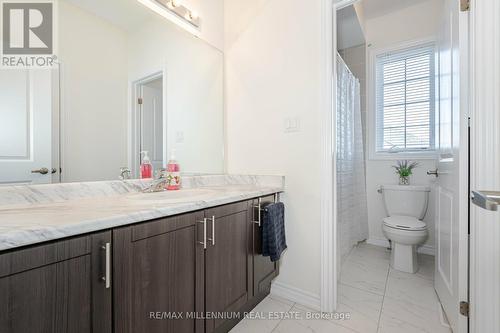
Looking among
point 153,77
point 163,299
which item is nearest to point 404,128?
point 153,77

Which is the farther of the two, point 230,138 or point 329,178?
point 230,138

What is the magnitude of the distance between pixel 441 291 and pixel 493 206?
1.42 meters

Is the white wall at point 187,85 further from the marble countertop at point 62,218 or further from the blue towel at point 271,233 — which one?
the marble countertop at point 62,218

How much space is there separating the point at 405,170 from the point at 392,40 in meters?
1.55

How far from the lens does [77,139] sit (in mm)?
1159

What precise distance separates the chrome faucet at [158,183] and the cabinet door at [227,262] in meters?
0.50

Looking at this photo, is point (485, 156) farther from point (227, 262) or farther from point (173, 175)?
point (173, 175)

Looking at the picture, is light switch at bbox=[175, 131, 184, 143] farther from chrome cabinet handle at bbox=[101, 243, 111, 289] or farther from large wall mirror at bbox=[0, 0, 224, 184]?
chrome cabinet handle at bbox=[101, 243, 111, 289]

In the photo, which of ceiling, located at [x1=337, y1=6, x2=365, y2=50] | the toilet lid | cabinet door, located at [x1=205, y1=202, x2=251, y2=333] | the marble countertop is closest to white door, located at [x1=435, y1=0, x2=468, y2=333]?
the toilet lid

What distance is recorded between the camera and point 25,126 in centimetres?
99

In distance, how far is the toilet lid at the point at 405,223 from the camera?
2024 millimetres

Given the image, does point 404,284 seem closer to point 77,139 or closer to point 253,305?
point 253,305

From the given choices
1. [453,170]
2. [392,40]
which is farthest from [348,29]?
[453,170]

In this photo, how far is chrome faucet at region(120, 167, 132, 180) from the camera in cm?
132
